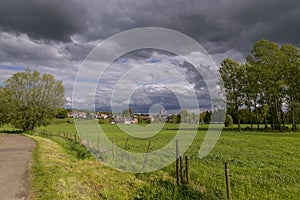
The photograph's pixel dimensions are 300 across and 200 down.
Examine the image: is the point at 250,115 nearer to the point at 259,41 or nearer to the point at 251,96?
the point at 251,96

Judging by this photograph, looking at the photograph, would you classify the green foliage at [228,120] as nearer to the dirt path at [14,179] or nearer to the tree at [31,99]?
the tree at [31,99]

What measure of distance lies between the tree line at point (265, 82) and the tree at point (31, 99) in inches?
1492

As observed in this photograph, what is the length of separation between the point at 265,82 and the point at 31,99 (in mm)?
48099

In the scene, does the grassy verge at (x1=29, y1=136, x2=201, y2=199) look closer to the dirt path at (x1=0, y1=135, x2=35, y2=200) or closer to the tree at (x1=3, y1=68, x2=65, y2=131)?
the dirt path at (x1=0, y1=135, x2=35, y2=200)

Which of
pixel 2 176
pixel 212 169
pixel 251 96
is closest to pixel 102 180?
pixel 2 176

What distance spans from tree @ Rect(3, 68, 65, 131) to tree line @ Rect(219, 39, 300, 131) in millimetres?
37898

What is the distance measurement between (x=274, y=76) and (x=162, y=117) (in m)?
33.4

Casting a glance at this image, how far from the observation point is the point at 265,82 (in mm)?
44562

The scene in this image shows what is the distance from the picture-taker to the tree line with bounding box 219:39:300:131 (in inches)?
1668

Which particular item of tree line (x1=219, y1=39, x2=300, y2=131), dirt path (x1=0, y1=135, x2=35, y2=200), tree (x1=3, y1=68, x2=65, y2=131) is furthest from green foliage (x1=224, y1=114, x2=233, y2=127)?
dirt path (x1=0, y1=135, x2=35, y2=200)

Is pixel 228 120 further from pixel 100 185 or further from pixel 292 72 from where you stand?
pixel 100 185

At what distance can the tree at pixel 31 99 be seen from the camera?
47.4m

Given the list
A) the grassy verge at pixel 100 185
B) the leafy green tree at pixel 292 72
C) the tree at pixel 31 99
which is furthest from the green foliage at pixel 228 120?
the grassy verge at pixel 100 185

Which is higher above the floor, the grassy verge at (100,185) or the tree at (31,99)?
the tree at (31,99)
